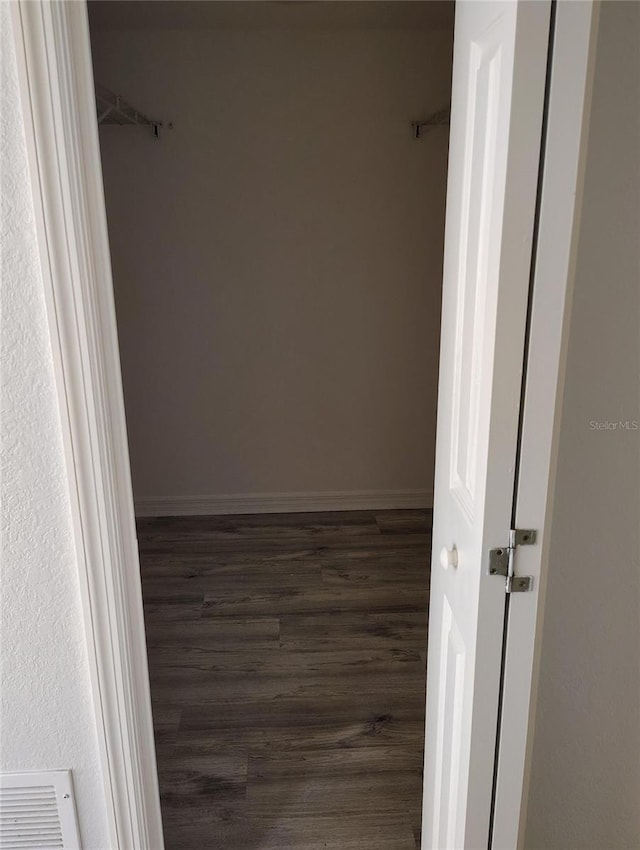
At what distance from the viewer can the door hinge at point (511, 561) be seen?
103 cm

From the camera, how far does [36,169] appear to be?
1068mm

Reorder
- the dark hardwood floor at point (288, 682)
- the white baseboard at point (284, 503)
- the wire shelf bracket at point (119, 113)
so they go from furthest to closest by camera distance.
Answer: the white baseboard at point (284, 503) → the wire shelf bracket at point (119, 113) → the dark hardwood floor at point (288, 682)

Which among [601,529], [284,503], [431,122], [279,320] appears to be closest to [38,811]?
[601,529]

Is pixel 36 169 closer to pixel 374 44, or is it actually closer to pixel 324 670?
pixel 324 670

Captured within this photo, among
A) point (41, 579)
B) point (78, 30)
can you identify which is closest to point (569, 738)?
point (41, 579)

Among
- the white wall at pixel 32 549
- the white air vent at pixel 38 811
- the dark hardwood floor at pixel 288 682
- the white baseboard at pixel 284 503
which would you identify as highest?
the white wall at pixel 32 549

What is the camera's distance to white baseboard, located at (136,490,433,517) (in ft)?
12.5

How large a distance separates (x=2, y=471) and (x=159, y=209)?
2.50m

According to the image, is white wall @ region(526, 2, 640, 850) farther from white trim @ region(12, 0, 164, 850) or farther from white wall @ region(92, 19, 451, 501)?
white wall @ region(92, 19, 451, 501)

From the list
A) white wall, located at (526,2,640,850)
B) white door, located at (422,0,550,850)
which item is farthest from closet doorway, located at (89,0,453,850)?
white door, located at (422,0,550,850)

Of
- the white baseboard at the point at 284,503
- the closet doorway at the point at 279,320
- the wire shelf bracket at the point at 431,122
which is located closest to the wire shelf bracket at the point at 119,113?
the closet doorway at the point at 279,320

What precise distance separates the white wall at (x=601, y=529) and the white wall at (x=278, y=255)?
99.9 inches

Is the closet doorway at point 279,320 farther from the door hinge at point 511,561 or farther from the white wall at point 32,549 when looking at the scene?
the door hinge at point 511,561

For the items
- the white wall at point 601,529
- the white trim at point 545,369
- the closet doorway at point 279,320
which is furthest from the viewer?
the closet doorway at point 279,320
